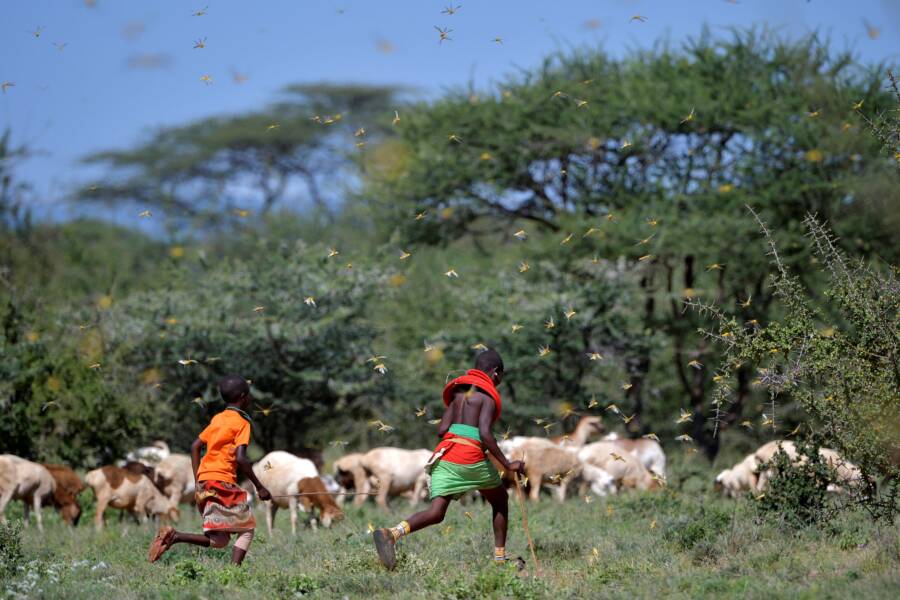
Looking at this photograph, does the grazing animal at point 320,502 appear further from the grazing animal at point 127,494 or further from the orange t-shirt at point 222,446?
the orange t-shirt at point 222,446

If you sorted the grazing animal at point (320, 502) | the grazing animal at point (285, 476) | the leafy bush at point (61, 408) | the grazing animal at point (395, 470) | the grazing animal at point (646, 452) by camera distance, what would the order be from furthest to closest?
the grazing animal at point (646, 452) → the leafy bush at point (61, 408) → the grazing animal at point (395, 470) → the grazing animal at point (285, 476) → the grazing animal at point (320, 502)

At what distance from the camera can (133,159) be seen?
50.0 m

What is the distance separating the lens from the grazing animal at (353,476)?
50.6 feet

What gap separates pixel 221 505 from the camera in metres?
8.83

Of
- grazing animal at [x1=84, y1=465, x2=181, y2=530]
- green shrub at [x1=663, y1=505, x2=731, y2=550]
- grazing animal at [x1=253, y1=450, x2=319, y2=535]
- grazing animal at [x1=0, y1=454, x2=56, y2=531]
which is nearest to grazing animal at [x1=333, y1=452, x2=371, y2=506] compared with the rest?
grazing animal at [x1=253, y1=450, x2=319, y2=535]

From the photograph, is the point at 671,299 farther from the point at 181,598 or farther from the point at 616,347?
the point at 181,598

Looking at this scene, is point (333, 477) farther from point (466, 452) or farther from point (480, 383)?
point (480, 383)

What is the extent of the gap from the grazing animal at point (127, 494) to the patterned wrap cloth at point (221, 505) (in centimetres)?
489

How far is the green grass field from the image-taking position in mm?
7750

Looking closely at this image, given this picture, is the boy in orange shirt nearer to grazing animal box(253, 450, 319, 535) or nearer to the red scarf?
the red scarf

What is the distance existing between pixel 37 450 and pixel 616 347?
34.7 ft

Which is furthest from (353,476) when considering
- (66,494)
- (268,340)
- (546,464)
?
(268,340)

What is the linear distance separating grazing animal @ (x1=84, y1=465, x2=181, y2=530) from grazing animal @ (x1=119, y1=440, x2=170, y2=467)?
8.56 feet

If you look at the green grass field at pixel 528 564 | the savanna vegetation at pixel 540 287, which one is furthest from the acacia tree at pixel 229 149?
the green grass field at pixel 528 564
